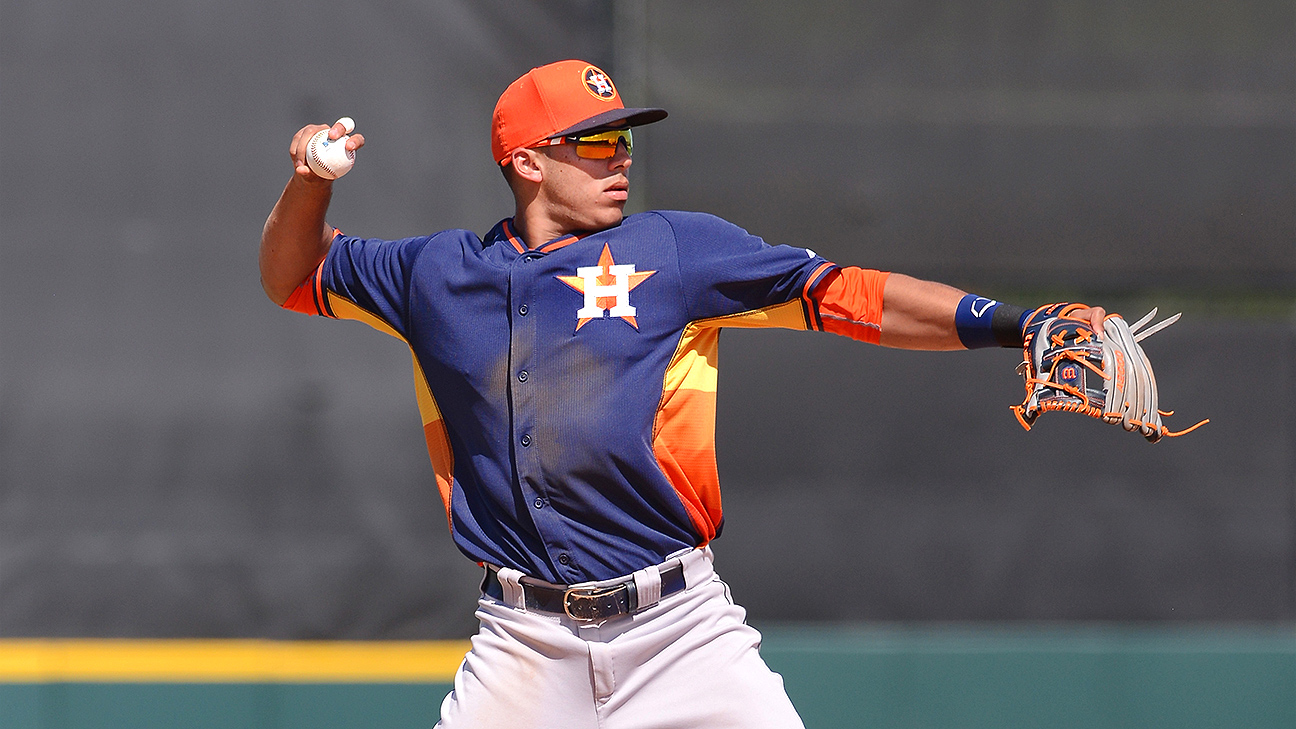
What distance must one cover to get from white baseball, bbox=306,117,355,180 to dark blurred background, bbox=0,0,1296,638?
1314mm

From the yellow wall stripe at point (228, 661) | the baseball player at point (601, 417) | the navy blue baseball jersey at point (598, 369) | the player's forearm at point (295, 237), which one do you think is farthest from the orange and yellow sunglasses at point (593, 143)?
the yellow wall stripe at point (228, 661)

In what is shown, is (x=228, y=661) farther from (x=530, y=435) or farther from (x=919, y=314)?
(x=919, y=314)

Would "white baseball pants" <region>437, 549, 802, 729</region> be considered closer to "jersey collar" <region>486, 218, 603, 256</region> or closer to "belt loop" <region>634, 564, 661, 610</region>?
"belt loop" <region>634, 564, 661, 610</region>

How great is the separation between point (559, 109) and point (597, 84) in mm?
108

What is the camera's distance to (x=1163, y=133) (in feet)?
12.4

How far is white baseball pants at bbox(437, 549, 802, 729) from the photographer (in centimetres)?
241

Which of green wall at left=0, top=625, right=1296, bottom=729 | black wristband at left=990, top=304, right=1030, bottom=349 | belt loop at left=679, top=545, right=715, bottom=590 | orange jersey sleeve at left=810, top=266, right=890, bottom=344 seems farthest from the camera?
green wall at left=0, top=625, right=1296, bottom=729

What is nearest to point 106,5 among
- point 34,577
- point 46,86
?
point 46,86

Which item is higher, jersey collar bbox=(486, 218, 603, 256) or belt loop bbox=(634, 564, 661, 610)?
jersey collar bbox=(486, 218, 603, 256)

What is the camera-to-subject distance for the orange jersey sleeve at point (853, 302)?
2385 millimetres

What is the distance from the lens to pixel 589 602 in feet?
7.91

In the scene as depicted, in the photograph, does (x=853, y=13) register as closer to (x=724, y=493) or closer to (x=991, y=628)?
(x=724, y=493)

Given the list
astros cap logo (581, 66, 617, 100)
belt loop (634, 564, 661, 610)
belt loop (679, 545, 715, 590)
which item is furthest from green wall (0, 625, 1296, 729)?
astros cap logo (581, 66, 617, 100)

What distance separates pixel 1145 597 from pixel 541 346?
218 centimetres
